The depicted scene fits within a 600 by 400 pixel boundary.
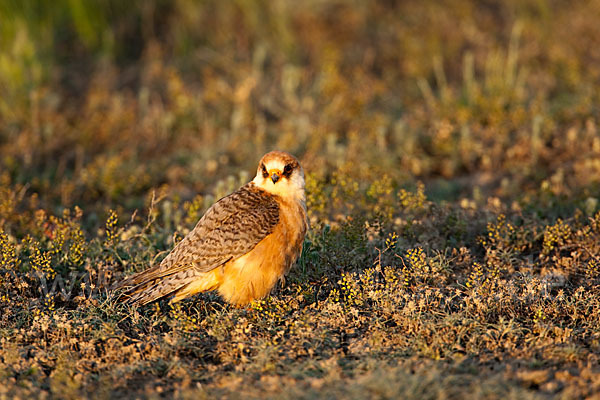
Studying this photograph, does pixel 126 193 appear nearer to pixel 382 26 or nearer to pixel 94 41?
pixel 94 41

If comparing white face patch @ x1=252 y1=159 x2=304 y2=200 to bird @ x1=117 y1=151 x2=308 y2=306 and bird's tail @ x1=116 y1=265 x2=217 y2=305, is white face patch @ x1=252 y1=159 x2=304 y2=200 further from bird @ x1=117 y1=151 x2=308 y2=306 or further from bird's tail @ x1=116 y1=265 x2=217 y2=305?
bird's tail @ x1=116 y1=265 x2=217 y2=305

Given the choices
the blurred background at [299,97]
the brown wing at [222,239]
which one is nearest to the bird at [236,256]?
the brown wing at [222,239]

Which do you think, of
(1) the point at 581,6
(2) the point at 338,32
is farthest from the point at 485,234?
(1) the point at 581,6

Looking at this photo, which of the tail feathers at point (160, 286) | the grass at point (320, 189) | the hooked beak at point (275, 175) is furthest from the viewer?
the hooked beak at point (275, 175)

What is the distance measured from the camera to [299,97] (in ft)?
31.8

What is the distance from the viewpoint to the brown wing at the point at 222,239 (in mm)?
4953

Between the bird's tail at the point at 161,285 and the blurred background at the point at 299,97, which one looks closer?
the bird's tail at the point at 161,285

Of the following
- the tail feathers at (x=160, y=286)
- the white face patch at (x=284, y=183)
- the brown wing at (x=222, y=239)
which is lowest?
the tail feathers at (x=160, y=286)

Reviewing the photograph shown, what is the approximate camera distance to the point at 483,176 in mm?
7840

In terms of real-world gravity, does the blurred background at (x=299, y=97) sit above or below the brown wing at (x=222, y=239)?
above

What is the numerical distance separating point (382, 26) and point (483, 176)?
461 cm

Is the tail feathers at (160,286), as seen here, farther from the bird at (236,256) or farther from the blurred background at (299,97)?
the blurred background at (299,97)

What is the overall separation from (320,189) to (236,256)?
5.20 feet

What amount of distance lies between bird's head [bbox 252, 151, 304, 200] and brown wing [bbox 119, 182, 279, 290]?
0.13 meters
